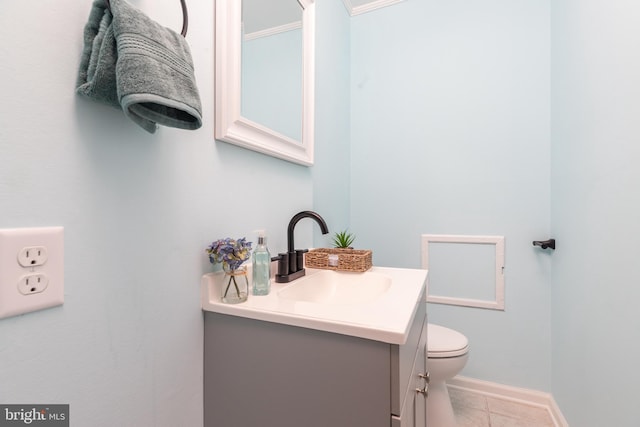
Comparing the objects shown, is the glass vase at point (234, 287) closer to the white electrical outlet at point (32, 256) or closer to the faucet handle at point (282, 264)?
the faucet handle at point (282, 264)

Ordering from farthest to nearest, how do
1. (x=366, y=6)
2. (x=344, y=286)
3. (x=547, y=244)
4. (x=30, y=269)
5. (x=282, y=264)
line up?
(x=366, y=6) < (x=547, y=244) < (x=344, y=286) < (x=282, y=264) < (x=30, y=269)

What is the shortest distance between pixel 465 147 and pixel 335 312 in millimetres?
1483

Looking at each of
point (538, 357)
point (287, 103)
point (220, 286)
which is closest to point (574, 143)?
point (538, 357)

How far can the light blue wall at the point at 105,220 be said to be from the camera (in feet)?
1.44

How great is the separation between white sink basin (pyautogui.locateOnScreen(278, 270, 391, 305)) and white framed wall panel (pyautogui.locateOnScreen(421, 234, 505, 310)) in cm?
82

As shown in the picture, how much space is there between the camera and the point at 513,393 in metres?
1.59

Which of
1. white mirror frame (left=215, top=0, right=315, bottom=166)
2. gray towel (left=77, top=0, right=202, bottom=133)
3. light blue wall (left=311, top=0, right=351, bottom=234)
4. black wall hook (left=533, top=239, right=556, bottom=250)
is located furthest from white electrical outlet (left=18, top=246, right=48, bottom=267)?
black wall hook (left=533, top=239, right=556, bottom=250)

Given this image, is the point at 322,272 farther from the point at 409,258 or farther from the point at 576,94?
the point at 576,94

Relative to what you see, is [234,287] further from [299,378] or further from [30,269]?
[30,269]

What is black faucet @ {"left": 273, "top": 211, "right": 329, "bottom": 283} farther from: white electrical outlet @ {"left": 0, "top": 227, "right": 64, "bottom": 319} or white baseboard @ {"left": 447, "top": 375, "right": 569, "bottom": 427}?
white baseboard @ {"left": 447, "top": 375, "right": 569, "bottom": 427}

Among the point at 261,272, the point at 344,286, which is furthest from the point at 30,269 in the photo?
the point at 344,286

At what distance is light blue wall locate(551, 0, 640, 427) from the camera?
2.83ft

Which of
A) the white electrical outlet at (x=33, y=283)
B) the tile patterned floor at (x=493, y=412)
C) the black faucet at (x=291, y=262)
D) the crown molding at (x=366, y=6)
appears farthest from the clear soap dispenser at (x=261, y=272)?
the crown molding at (x=366, y=6)

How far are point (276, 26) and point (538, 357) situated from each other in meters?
2.09
